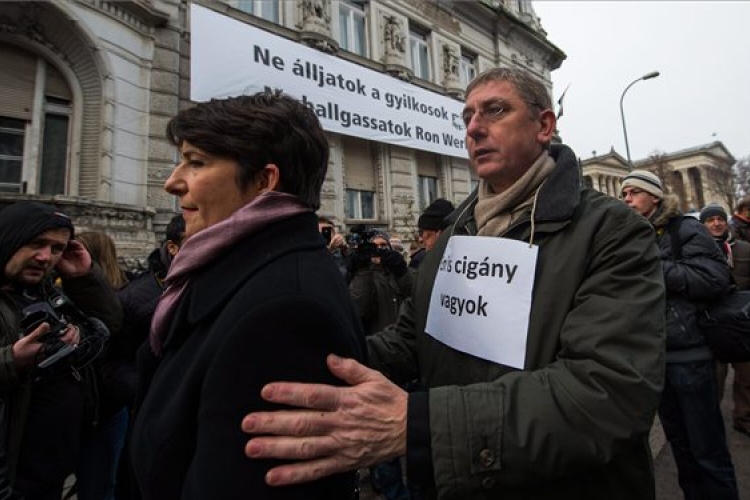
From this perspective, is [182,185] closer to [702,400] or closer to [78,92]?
[702,400]

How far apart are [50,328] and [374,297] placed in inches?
84.9

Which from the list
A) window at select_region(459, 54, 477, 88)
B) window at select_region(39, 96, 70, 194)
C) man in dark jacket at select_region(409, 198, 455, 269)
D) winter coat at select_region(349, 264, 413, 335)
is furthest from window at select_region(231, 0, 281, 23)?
winter coat at select_region(349, 264, 413, 335)

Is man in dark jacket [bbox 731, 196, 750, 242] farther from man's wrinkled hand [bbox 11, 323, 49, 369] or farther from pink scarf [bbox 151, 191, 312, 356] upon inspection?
man's wrinkled hand [bbox 11, 323, 49, 369]

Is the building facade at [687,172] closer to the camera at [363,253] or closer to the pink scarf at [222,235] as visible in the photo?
the camera at [363,253]

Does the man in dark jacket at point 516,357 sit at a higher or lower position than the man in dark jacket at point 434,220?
lower

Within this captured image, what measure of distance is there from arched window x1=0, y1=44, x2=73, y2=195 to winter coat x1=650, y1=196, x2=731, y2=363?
752 cm

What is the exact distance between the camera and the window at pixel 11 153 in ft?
19.0

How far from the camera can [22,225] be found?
6.08 ft

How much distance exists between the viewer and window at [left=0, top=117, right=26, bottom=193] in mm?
5789

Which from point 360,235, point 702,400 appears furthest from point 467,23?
point 702,400

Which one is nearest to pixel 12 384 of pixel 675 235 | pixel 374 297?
pixel 374 297

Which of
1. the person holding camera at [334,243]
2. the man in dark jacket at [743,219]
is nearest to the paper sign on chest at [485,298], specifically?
the person holding camera at [334,243]

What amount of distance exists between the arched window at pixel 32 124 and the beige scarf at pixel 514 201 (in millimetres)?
6919

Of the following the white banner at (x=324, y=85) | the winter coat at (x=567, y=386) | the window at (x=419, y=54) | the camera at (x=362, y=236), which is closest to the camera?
the winter coat at (x=567, y=386)
